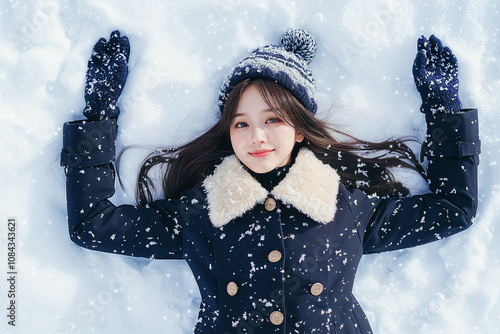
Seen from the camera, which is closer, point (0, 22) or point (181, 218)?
point (181, 218)

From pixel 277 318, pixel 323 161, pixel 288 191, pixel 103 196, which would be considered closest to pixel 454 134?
pixel 323 161

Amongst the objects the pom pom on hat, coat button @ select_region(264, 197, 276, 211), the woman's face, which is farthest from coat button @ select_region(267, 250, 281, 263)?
the pom pom on hat

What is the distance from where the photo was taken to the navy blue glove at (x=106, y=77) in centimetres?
184

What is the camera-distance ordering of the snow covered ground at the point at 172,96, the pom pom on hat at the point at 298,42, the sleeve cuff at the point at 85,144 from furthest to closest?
the snow covered ground at the point at 172,96, the pom pom on hat at the point at 298,42, the sleeve cuff at the point at 85,144

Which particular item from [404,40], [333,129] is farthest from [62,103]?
[404,40]

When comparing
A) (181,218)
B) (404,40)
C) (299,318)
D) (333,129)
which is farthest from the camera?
(404,40)

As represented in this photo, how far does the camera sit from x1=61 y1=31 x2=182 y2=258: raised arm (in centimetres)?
179

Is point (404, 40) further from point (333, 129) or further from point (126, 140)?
point (126, 140)

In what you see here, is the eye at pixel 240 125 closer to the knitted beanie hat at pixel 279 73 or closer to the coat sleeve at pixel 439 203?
the knitted beanie hat at pixel 279 73

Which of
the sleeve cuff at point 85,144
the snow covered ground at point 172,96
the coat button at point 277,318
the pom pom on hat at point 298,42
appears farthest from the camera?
the snow covered ground at point 172,96

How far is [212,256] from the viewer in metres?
1.78

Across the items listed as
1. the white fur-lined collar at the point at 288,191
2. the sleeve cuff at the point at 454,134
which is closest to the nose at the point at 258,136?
the white fur-lined collar at the point at 288,191

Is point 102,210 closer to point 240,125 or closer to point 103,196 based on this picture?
point 103,196

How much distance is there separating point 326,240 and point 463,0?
1291mm
